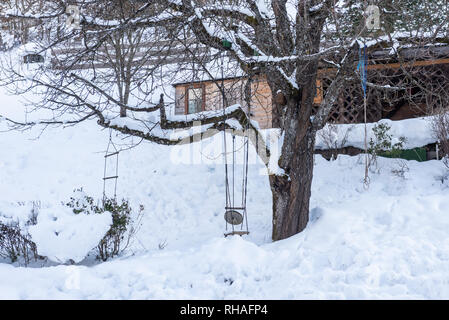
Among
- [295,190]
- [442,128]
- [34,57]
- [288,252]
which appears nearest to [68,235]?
[34,57]

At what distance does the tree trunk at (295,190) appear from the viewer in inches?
270

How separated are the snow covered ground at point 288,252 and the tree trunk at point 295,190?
283 millimetres

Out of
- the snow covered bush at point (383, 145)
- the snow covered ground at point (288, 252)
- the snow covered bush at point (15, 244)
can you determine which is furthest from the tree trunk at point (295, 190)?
the snow covered bush at point (383, 145)

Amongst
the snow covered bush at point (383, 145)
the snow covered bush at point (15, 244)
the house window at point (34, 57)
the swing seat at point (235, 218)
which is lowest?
the snow covered bush at point (15, 244)

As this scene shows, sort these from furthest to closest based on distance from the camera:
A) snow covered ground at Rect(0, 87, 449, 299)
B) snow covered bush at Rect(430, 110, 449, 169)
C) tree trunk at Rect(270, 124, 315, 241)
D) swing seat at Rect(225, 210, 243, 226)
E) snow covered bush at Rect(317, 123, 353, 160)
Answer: snow covered bush at Rect(317, 123, 353, 160) → snow covered bush at Rect(430, 110, 449, 169) → swing seat at Rect(225, 210, 243, 226) → tree trunk at Rect(270, 124, 315, 241) → snow covered ground at Rect(0, 87, 449, 299)

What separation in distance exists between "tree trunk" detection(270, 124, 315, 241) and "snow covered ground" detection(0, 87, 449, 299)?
0.28 metres

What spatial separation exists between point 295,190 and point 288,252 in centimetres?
144

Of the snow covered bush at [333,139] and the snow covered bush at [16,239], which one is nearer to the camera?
the snow covered bush at [16,239]

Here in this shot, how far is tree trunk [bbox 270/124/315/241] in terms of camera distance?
6846 mm

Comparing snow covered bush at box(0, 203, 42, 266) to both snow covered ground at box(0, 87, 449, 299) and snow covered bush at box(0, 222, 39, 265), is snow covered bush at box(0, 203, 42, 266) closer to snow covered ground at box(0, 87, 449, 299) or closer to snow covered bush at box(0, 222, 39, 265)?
snow covered bush at box(0, 222, 39, 265)

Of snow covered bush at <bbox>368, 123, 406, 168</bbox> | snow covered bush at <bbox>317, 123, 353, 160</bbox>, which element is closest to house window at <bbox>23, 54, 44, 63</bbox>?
snow covered bush at <bbox>317, 123, 353, 160</bbox>

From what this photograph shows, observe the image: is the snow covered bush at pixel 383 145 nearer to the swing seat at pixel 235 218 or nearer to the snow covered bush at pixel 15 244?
the swing seat at pixel 235 218

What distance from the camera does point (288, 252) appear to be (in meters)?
5.70
